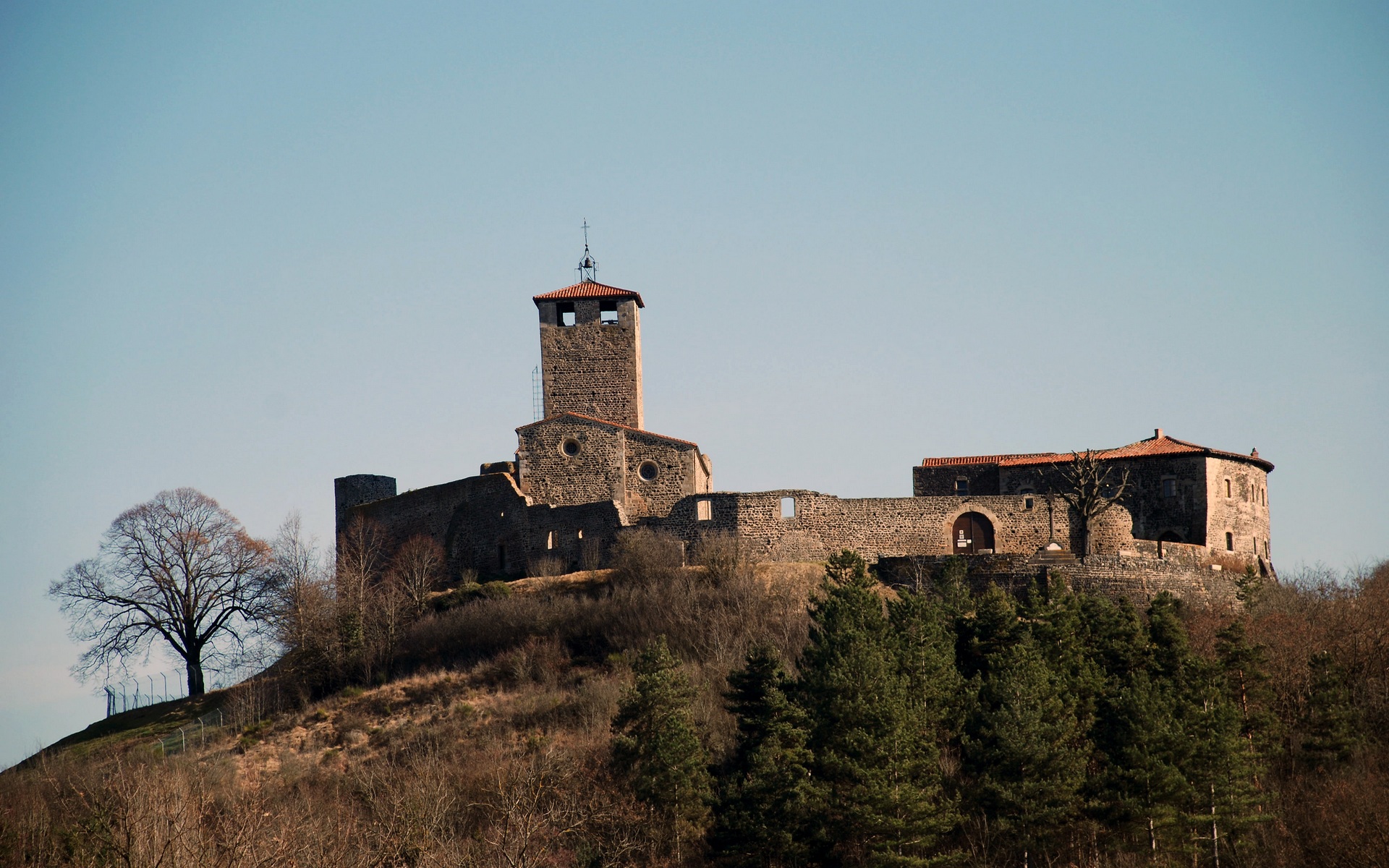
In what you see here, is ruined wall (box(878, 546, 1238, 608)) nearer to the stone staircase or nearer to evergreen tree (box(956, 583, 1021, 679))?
the stone staircase

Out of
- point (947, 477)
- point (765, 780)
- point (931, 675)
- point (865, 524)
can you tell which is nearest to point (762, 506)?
point (865, 524)

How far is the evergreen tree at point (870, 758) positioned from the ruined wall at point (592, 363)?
64.4 ft

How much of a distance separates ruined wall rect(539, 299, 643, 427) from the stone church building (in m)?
0.06

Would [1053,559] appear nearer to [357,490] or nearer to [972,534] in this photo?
[972,534]

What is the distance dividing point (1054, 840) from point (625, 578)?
1739cm

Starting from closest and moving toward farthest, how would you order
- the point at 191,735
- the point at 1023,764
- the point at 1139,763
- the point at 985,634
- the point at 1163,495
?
the point at 1139,763 < the point at 1023,764 < the point at 985,634 < the point at 191,735 < the point at 1163,495

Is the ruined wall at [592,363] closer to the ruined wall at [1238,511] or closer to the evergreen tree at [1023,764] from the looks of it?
the ruined wall at [1238,511]

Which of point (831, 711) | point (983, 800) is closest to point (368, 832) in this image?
point (831, 711)

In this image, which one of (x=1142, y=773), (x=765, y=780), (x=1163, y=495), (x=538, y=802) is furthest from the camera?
(x=1163, y=495)

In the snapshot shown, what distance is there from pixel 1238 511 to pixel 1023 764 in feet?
74.2

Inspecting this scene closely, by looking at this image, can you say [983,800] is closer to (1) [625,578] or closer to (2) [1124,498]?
(1) [625,578]

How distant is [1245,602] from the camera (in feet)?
147

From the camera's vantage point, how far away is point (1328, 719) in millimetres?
37188

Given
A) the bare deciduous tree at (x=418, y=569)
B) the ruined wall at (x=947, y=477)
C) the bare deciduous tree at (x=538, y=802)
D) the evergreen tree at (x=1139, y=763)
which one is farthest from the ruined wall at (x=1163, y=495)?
the bare deciduous tree at (x=538, y=802)
